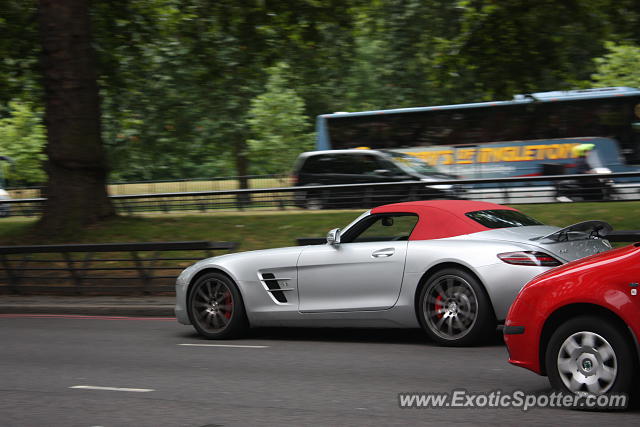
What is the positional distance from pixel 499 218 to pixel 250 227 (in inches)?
391

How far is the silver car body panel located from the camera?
25.2 feet

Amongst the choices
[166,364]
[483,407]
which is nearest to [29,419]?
[166,364]

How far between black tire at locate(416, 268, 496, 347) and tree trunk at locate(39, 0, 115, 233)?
10756 mm

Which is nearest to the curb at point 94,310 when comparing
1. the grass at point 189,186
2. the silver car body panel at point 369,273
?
the silver car body panel at point 369,273

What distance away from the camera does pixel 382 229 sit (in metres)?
8.73

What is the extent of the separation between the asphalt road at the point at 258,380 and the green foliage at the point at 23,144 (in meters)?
47.7

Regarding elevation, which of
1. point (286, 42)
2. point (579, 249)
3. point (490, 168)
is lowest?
point (490, 168)

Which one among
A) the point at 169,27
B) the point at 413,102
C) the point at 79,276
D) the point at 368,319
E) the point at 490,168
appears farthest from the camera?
the point at 413,102

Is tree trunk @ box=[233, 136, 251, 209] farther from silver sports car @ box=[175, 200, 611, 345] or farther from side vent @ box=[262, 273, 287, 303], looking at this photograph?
side vent @ box=[262, 273, 287, 303]

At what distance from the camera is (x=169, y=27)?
2242cm

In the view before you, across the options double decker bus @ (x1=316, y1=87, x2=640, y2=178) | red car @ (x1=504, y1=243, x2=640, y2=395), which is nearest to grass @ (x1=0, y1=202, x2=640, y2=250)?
double decker bus @ (x1=316, y1=87, x2=640, y2=178)

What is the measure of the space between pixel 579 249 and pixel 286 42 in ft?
48.3

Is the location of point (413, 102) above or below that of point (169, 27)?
below

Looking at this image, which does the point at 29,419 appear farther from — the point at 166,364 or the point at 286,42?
the point at 286,42
